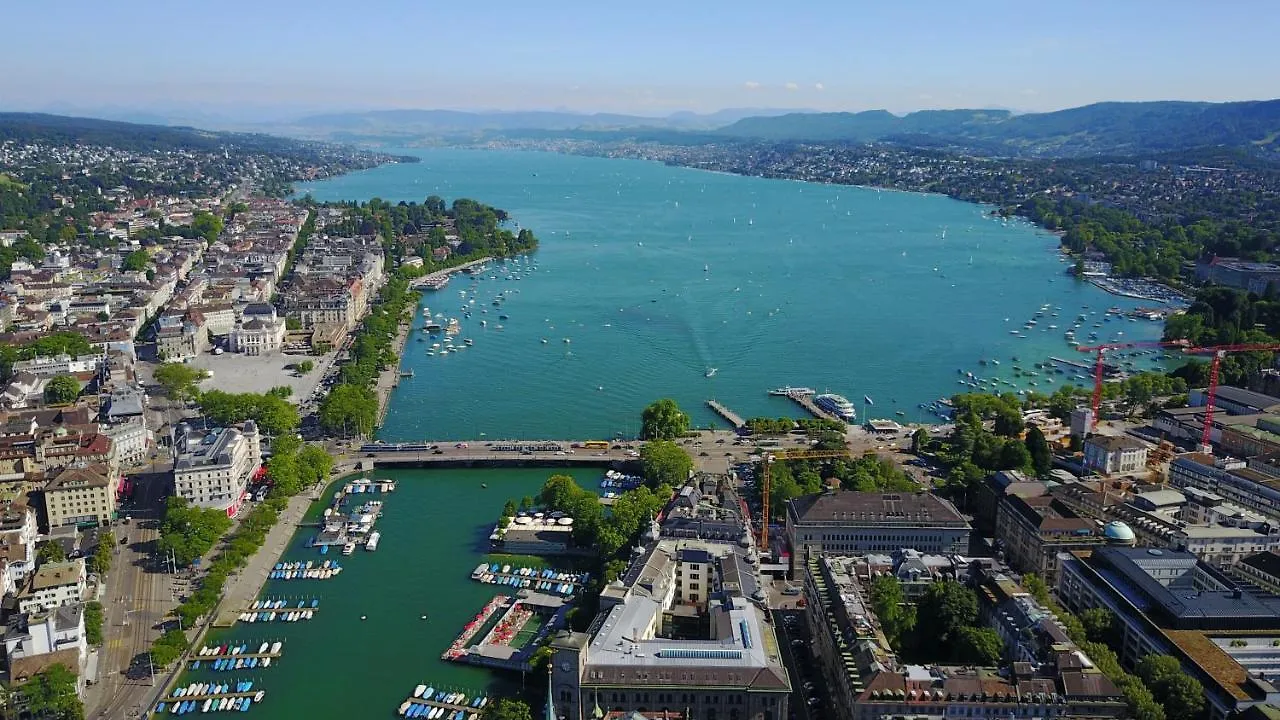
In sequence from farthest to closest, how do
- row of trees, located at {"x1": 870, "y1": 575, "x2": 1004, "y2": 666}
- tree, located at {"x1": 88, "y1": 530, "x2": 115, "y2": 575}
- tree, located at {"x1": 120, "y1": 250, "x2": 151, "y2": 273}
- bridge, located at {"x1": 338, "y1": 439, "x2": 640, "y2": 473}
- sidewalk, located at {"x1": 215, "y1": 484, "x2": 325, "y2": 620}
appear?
tree, located at {"x1": 120, "y1": 250, "x2": 151, "y2": 273} → bridge, located at {"x1": 338, "y1": 439, "x2": 640, "y2": 473} → tree, located at {"x1": 88, "y1": 530, "x2": 115, "y2": 575} → sidewalk, located at {"x1": 215, "y1": 484, "x2": 325, "y2": 620} → row of trees, located at {"x1": 870, "y1": 575, "x2": 1004, "y2": 666}

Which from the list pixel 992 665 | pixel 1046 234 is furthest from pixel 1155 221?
pixel 992 665

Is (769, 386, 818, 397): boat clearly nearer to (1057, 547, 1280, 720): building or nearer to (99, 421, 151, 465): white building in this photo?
(1057, 547, 1280, 720): building

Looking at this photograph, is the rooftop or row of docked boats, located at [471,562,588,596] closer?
row of docked boats, located at [471,562,588,596]

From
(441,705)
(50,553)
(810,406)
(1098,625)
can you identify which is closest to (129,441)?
(50,553)

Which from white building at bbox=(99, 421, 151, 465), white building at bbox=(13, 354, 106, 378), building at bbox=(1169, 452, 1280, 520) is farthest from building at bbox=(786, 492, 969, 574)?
white building at bbox=(13, 354, 106, 378)

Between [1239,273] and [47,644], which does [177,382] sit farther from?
[1239,273]

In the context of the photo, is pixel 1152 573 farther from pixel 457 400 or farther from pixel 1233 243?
pixel 1233 243
